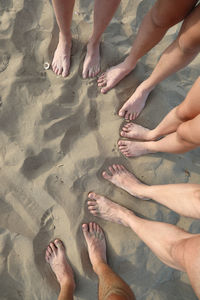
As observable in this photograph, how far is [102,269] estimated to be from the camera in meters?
1.47

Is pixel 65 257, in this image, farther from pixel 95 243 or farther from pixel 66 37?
pixel 66 37

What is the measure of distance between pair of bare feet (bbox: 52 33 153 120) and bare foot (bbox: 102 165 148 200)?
43cm

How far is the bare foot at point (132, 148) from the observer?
1.68m

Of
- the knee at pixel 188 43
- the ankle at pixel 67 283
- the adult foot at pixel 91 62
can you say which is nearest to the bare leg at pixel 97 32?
→ the adult foot at pixel 91 62

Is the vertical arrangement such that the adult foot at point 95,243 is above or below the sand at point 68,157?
below

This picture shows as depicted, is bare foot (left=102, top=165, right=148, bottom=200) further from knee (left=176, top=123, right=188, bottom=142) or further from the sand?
knee (left=176, top=123, right=188, bottom=142)

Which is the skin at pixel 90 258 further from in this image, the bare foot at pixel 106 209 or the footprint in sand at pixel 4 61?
the footprint in sand at pixel 4 61

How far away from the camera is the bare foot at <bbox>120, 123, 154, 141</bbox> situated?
171 cm

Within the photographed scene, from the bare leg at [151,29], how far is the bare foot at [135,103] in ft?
0.60

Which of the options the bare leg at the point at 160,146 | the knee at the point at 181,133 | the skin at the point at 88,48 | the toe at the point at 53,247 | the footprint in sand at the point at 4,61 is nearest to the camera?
the knee at the point at 181,133

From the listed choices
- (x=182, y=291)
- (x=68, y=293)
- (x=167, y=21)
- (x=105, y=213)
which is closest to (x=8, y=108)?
(x=105, y=213)

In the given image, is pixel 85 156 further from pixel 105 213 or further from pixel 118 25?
pixel 118 25

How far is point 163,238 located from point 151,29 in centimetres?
115

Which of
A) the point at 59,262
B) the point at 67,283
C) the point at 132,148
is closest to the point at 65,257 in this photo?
the point at 59,262
